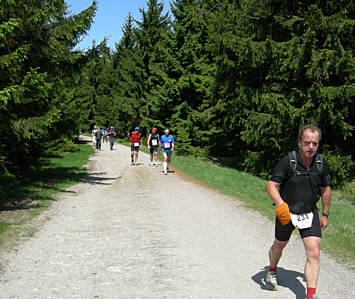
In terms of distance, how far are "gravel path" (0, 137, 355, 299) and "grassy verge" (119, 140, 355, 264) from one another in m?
0.46

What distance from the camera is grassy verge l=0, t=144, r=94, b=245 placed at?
27.4 ft

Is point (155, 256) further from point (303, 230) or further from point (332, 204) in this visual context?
point (332, 204)

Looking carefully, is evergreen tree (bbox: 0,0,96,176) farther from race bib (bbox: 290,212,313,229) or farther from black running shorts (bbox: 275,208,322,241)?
race bib (bbox: 290,212,313,229)

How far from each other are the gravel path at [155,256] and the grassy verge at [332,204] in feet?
1.50

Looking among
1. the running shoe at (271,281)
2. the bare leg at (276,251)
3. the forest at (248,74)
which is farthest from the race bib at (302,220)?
the forest at (248,74)

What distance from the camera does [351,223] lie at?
9219 mm

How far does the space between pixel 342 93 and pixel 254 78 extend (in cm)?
513

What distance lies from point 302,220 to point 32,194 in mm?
9555

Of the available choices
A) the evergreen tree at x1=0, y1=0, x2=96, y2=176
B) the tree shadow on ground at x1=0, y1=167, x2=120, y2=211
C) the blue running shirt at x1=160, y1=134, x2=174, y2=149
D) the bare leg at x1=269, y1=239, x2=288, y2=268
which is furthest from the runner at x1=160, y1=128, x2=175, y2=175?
the bare leg at x1=269, y1=239, x2=288, y2=268

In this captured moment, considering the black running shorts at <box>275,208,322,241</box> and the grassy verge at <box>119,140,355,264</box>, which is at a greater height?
the black running shorts at <box>275,208,322,241</box>

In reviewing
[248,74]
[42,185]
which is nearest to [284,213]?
[42,185]

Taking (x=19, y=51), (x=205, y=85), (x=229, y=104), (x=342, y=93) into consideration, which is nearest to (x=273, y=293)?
(x=19, y=51)

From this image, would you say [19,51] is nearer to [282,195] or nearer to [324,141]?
[282,195]

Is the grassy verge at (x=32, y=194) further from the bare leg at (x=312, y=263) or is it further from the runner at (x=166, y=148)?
the bare leg at (x=312, y=263)
